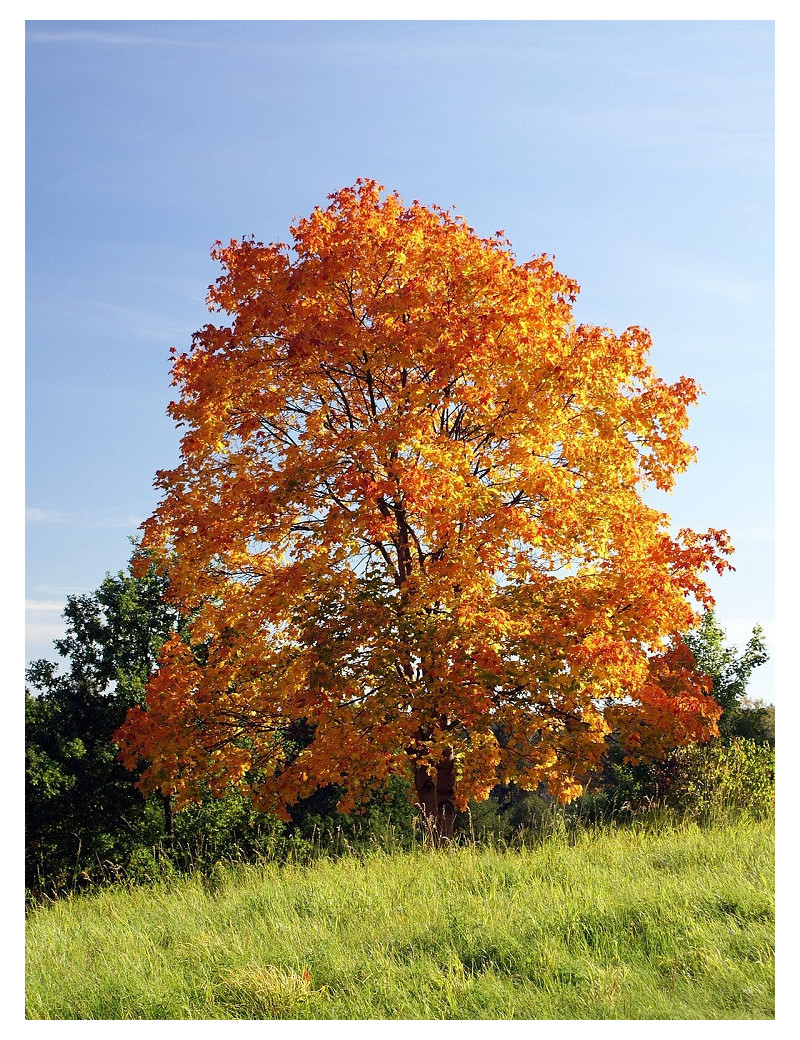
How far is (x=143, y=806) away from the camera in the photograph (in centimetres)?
2748

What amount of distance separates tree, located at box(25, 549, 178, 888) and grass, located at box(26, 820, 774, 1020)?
17.9m

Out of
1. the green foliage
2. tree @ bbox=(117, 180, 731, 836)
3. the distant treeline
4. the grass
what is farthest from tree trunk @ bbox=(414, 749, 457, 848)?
the distant treeline

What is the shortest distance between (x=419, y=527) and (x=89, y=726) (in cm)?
1901

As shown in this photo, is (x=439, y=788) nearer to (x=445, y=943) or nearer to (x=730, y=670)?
(x=445, y=943)

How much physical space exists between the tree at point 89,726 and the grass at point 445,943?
17.9 metres

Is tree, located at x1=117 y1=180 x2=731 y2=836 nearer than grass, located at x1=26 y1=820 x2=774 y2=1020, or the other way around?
grass, located at x1=26 y1=820 x2=774 y2=1020

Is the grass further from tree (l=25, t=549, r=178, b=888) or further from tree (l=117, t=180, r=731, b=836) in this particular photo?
tree (l=25, t=549, r=178, b=888)

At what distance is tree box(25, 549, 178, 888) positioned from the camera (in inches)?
1043

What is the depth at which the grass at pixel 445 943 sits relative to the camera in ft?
23.7

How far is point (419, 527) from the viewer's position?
1298 centimetres

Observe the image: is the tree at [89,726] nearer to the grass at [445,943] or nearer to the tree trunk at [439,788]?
the tree trunk at [439,788]
